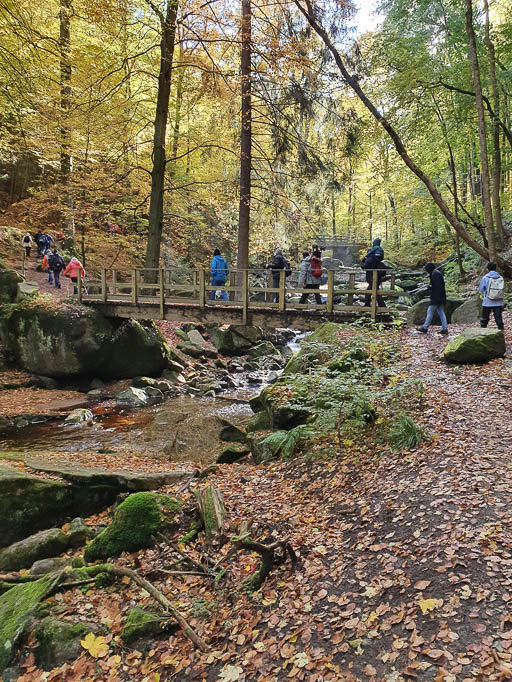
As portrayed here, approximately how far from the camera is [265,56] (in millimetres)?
11648

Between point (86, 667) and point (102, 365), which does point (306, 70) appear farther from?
point (86, 667)

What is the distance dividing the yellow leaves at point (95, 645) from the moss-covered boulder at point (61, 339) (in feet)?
36.2

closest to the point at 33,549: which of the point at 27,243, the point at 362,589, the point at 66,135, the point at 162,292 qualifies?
the point at 362,589

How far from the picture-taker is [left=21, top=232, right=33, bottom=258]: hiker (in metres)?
18.1

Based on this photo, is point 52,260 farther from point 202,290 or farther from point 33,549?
point 33,549

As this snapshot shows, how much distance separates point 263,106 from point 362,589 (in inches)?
575

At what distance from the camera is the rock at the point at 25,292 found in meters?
13.7

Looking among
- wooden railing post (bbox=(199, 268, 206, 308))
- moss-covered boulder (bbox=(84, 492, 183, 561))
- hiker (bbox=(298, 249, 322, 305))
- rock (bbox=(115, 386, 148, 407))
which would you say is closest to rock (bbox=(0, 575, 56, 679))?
moss-covered boulder (bbox=(84, 492, 183, 561))

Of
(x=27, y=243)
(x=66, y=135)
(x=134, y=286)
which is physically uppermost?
(x=66, y=135)

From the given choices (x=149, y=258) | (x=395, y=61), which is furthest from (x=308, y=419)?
(x=395, y=61)

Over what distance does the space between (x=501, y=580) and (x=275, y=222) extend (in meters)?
13.7

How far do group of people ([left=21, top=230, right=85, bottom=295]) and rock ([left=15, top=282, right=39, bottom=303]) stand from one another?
4.66ft

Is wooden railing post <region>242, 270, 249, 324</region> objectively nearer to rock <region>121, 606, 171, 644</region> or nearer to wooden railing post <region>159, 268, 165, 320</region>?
wooden railing post <region>159, 268, 165, 320</region>

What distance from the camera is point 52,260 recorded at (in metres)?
16.3
